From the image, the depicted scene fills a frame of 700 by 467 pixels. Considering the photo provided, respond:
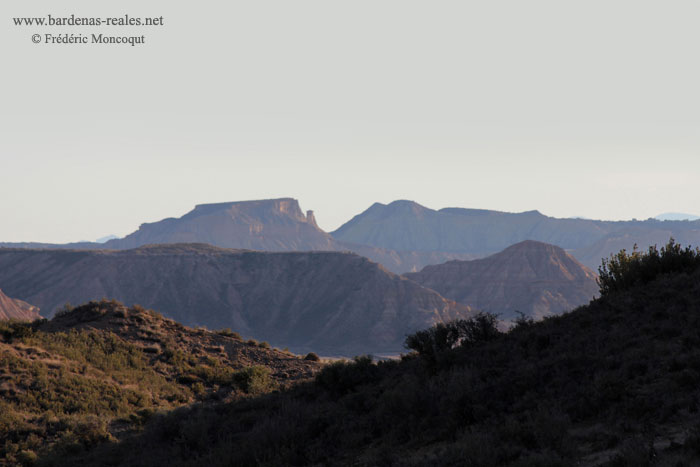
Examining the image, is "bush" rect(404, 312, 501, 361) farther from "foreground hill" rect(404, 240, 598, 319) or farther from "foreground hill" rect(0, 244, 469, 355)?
"foreground hill" rect(404, 240, 598, 319)

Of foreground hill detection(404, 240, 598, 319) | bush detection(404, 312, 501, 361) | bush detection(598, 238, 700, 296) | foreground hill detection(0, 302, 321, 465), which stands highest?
bush detection(598, 238, 700, 296)

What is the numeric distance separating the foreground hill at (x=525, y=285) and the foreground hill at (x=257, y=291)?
910 inches

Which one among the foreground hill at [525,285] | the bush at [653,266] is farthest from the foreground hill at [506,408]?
the foreground hill at [525,285]

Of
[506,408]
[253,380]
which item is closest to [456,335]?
[506,408]

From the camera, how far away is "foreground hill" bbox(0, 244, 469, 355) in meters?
158

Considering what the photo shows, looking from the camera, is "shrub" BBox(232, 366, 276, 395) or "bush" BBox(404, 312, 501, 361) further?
"shrub" BBox(232, 366, 276, 395)

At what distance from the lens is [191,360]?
30281 mm

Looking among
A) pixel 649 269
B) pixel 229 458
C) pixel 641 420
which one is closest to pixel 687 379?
pixel 641 420

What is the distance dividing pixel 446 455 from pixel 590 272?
204 meters

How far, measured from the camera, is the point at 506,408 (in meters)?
11.5

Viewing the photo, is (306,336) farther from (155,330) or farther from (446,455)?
(446,455)

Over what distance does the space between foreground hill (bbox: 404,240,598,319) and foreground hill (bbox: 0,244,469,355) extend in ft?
75.8

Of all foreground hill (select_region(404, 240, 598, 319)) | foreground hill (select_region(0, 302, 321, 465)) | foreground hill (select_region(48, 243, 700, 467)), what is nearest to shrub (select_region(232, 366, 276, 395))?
foreground hill (select_region(0, 302, 321, 465))

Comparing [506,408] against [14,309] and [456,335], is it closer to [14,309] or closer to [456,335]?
[456,335]
